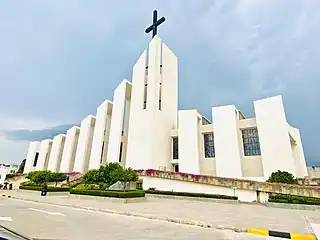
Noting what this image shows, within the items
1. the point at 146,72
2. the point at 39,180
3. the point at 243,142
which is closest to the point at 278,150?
the point at 243,142

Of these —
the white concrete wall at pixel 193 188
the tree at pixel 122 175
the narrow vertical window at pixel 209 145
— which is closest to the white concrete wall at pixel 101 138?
the white concrete wall at pixel 193 188

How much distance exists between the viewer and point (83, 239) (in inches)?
183

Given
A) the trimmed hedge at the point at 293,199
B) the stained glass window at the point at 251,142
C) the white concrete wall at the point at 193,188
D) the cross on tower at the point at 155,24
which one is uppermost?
the cross on tower at the point at 155,24

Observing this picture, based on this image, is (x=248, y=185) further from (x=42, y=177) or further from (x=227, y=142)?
(x=42, y=177)

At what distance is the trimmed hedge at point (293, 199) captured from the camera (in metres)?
12.7

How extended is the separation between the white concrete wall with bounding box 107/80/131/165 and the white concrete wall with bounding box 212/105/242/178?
40.4ft

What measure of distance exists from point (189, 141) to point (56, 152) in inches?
1056

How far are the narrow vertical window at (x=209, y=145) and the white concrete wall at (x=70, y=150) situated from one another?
2263cm

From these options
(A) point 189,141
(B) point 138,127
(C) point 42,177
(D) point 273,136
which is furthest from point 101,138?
(D) point 273,136

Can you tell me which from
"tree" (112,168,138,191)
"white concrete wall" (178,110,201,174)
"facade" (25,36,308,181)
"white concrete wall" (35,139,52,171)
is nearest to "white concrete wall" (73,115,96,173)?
"facade" (25,36,308,181)

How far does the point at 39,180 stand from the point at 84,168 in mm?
8209

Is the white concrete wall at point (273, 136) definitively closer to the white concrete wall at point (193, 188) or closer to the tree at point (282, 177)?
the tree at point (282, 177)

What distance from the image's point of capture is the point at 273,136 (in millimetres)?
20719

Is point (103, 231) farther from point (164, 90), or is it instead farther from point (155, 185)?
point (164, 90)
